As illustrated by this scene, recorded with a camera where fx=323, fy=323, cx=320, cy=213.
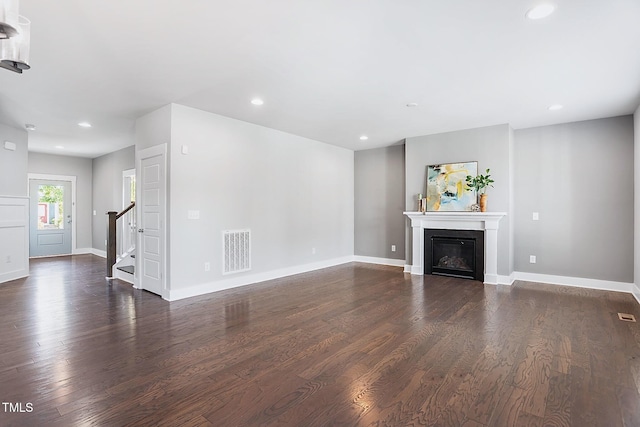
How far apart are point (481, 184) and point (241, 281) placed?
4242mm

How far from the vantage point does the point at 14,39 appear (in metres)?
1.45

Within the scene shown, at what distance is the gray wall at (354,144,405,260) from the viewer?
276 inches

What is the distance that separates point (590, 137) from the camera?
4992mm

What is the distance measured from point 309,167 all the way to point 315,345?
4.21m

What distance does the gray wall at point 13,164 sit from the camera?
18.2 ft

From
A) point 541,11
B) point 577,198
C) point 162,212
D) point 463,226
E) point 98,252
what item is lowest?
point 98,252

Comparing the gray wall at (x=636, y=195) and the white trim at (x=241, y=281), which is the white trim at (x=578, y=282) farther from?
the white trim at (x=241, y=281)

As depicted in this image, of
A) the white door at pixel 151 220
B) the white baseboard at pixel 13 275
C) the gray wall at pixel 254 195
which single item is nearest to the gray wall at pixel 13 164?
the white baseboard at pixel 13 275

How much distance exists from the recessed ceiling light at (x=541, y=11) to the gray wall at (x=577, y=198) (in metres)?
3.63

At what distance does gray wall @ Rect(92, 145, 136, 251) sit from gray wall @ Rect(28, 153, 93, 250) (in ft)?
0.61

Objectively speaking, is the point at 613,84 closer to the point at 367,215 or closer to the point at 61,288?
the point at 367,215

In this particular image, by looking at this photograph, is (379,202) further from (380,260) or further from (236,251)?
(236,251)

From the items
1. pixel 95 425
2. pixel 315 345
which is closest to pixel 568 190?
pixel 315 345

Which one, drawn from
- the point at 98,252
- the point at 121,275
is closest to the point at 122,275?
the point at 121,275
